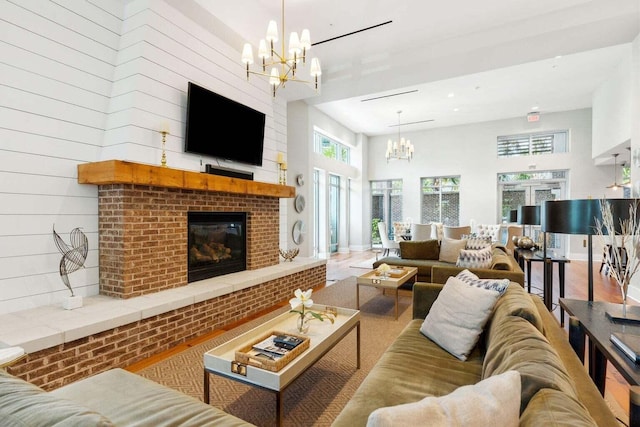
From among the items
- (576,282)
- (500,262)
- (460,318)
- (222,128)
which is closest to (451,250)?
(500,262)

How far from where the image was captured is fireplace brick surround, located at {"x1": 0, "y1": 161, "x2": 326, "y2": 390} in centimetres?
222

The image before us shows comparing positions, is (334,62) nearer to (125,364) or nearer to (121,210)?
(121,210)

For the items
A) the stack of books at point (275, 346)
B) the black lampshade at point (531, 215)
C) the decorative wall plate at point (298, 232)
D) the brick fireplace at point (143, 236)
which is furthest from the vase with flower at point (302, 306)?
the decorative wall plate at point (298, 232)

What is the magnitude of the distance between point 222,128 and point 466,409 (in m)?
3.80

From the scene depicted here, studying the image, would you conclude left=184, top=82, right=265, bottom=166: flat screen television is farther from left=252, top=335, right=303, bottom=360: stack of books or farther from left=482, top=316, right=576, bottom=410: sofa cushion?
left=482, top=316, right=576, bottom=410: sofa cushion

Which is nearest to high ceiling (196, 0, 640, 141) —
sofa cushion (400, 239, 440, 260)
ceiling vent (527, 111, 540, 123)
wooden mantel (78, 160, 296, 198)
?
ceiling vent (527, 111, 540, 123)

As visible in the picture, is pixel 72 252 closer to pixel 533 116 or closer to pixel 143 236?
pixel 143 236

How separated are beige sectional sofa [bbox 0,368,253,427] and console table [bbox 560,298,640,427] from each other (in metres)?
1.47

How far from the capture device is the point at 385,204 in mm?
10555

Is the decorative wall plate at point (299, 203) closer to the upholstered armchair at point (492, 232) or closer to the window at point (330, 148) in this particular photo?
Answer: the window at point (330, 148)

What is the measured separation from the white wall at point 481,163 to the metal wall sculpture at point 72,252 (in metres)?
8.80

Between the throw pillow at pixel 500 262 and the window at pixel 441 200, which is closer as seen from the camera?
the throw pillow at pixel 500 262

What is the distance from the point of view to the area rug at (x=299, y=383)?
194 centimetres

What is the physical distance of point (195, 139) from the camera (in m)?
3.54
